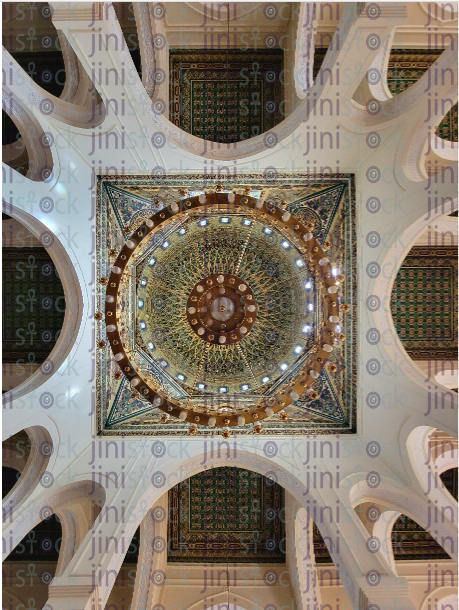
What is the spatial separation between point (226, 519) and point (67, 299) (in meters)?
4.14

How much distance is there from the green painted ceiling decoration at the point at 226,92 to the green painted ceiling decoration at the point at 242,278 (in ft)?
5.12

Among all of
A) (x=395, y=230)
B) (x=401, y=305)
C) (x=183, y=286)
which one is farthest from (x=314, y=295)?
(x=401, y=305)

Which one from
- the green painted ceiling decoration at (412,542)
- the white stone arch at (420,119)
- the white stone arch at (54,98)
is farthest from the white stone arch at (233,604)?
the white stone arch at (54,98)

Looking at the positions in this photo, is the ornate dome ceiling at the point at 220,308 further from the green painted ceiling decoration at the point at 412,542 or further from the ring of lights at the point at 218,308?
the green painted ceiling decoration at the point at 412,542

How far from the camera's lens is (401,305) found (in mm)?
5953

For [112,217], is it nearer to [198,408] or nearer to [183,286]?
[183,286]

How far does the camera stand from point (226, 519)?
6336 mm

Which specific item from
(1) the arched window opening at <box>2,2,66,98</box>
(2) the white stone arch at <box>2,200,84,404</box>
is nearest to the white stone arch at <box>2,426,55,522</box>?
(2) the white stone arch at <box>2,200,84,404</box>

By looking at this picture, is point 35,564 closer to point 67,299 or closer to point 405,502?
point 67,299

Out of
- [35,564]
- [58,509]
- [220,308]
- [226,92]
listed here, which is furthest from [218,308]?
[35,564]

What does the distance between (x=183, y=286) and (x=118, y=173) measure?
1.58m

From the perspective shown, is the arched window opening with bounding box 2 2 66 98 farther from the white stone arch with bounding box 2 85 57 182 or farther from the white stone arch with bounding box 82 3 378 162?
the white stone arch with bounding box 2 85 57 182

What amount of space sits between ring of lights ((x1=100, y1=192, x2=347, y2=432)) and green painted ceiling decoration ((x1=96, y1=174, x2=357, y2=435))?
54 centimetres

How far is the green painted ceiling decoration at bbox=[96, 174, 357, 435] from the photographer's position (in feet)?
16.3
